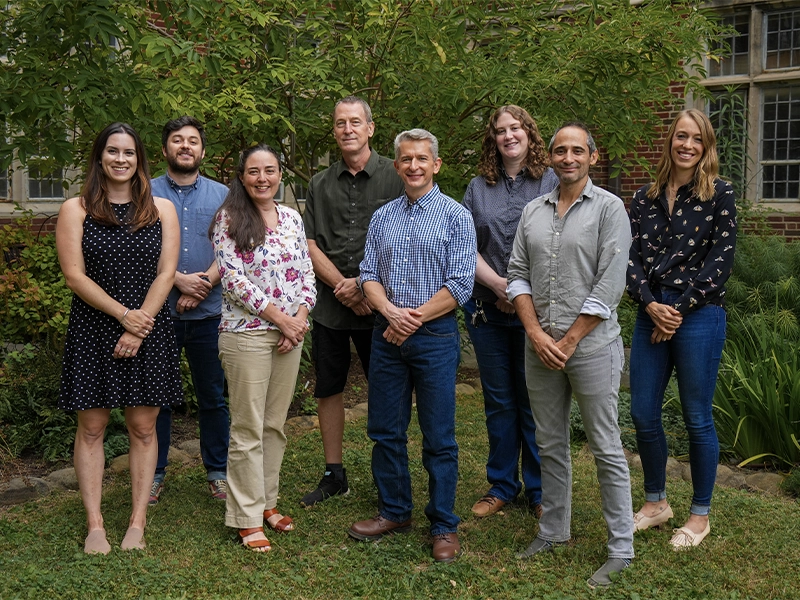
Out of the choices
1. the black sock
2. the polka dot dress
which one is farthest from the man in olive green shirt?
the polka dot dress

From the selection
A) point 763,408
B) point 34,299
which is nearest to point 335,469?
Answer: point 763,408

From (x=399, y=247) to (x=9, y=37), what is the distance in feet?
9.91

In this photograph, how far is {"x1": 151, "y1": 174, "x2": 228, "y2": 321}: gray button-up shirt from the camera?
4809 mm

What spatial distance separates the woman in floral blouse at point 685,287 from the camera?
4.09 metres

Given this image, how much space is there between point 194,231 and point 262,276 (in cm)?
77

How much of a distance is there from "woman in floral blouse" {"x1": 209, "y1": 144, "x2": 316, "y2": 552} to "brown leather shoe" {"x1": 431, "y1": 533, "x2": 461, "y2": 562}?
32.9 inches

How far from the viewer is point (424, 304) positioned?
162 inches

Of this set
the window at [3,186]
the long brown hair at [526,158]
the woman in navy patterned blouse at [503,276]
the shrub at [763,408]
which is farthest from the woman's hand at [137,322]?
the window at [3,186]

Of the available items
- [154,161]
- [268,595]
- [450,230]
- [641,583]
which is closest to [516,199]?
[450,230]

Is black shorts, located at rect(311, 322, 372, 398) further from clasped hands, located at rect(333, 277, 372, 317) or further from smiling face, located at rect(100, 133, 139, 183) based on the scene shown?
smiling face, located at rect(100, 133, 139, 183)

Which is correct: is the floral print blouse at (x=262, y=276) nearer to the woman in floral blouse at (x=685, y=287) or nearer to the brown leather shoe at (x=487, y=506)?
the brown leather shoe at (x=487, y=506)

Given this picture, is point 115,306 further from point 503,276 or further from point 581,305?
point 581,305

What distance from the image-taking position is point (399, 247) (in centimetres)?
419

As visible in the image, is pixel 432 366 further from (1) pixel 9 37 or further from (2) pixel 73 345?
(1) pixel 9 37
